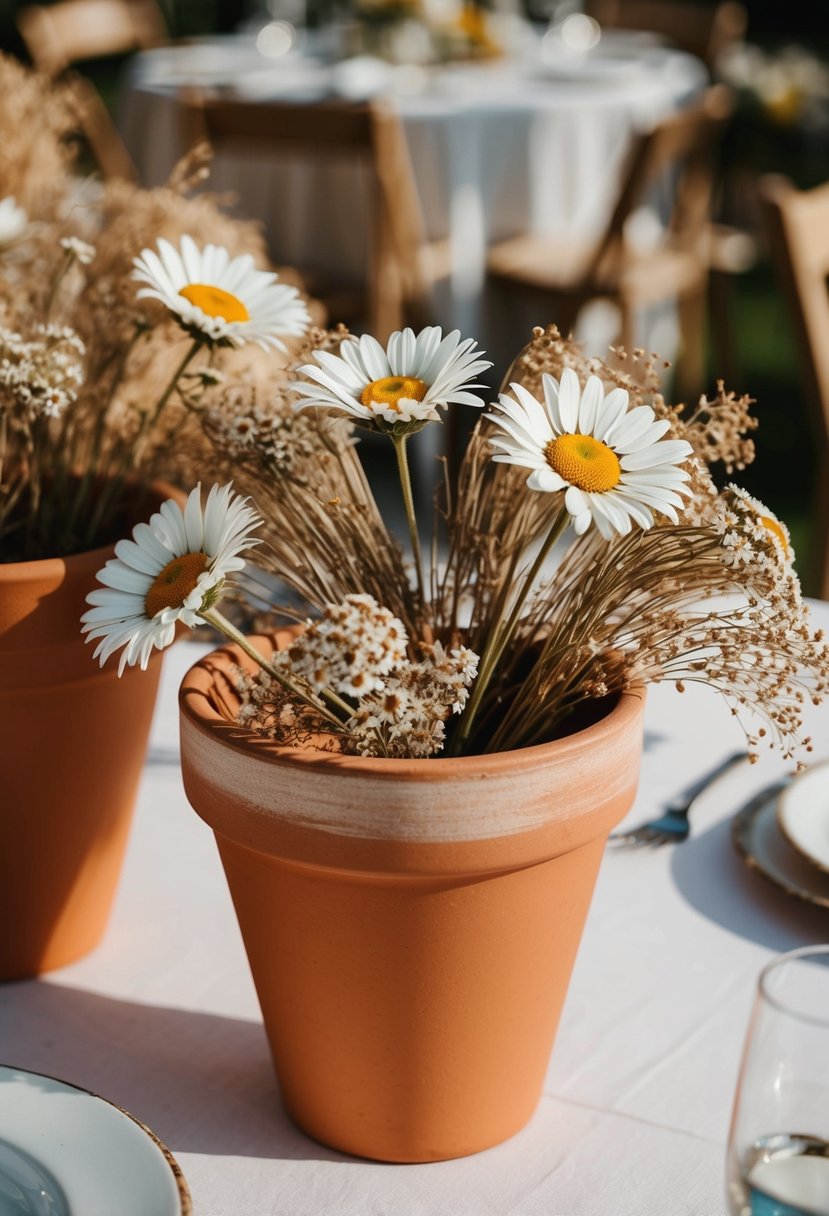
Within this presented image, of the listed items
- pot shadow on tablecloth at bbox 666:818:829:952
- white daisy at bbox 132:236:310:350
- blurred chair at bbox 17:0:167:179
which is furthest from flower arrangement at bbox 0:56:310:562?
blurred chair at bbox 17:0:167:179

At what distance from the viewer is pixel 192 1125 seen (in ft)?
1.76

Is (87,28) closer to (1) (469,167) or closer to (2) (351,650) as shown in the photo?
(1) (469,167)

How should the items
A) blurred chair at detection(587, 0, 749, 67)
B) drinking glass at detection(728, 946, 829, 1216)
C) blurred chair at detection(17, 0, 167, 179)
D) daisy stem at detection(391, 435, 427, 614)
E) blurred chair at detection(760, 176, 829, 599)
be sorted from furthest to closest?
blurred chair at detection(587, 0, 749, 67) < blurred chair at detection(17, 0, 167, 179) < blurred chair at detection(760, 176, 829, 599) < daisy stem at detection(391, 435, 427, 614) < drinking glass at detection(728, 946, 829, 1216)

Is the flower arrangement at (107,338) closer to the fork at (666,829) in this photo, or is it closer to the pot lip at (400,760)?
the pot lip at (400,760)

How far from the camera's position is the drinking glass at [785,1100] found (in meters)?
0.35

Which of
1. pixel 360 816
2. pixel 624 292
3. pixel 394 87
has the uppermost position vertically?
pixel 360 816

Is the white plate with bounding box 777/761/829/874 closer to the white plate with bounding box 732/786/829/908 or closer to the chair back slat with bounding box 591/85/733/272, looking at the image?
the white plate with bounding box 732/786/829/908

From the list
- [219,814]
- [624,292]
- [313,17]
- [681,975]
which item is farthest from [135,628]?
[313,17]

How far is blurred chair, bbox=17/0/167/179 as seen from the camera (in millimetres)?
3857

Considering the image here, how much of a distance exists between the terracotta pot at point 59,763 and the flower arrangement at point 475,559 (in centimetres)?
8

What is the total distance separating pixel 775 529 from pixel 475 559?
5.1 inches

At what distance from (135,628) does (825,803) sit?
0.41 meters

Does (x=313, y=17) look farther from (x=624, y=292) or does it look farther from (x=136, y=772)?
(x=136, y=772)

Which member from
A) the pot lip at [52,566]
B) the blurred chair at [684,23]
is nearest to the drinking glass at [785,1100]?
the pot lip at [52,566]
